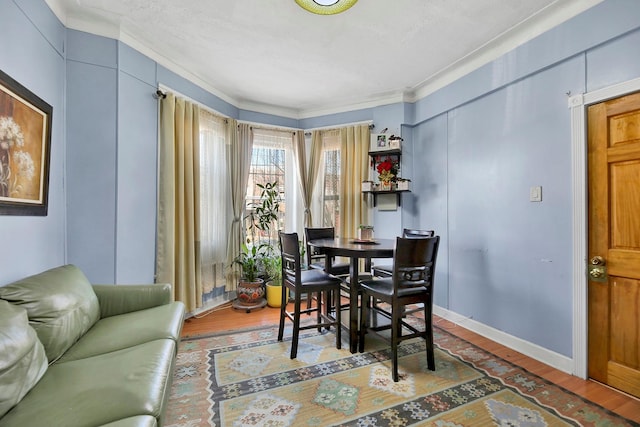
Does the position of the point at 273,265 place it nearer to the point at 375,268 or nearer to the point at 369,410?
the point at 375,268

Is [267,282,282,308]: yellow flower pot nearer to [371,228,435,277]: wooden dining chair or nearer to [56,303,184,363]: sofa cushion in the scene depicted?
[371,228,435,277]: wooden dining chair

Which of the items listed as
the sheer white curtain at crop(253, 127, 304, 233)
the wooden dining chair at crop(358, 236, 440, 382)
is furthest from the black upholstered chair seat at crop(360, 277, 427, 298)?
the sheer white curtain at crop(253, 127, 304, 233)

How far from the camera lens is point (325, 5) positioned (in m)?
2.08

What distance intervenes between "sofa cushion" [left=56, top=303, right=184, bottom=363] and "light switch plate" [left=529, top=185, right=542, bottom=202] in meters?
2.82

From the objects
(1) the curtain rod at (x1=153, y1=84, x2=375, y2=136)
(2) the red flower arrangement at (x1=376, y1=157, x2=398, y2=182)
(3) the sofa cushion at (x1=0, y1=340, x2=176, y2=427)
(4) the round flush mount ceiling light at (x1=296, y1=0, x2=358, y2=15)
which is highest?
(4) the round flush mount ceiling light at (x1=296, y1=0, x2=358, y2=15)

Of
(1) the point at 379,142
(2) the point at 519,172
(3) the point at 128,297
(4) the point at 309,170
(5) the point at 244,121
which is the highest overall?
(5) the point at 244,121

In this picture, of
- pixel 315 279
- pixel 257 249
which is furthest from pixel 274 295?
pixel 315 279

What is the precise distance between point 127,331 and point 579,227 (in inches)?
121

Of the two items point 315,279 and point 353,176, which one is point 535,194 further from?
point 353,176

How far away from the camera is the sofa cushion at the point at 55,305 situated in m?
1.45

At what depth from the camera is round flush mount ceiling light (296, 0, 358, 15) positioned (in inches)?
80.3

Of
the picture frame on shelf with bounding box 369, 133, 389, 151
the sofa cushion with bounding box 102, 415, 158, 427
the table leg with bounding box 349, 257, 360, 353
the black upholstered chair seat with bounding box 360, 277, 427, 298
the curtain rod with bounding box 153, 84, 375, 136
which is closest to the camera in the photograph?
the sofa cushion with bounding box 102, 415, 158, 427

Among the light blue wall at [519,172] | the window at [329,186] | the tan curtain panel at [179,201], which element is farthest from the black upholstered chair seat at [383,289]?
the tan curtain panel at [179,201]

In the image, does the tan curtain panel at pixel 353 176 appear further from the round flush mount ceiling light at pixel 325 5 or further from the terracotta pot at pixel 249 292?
the round flush mount ceiling light at pixel 325 5
